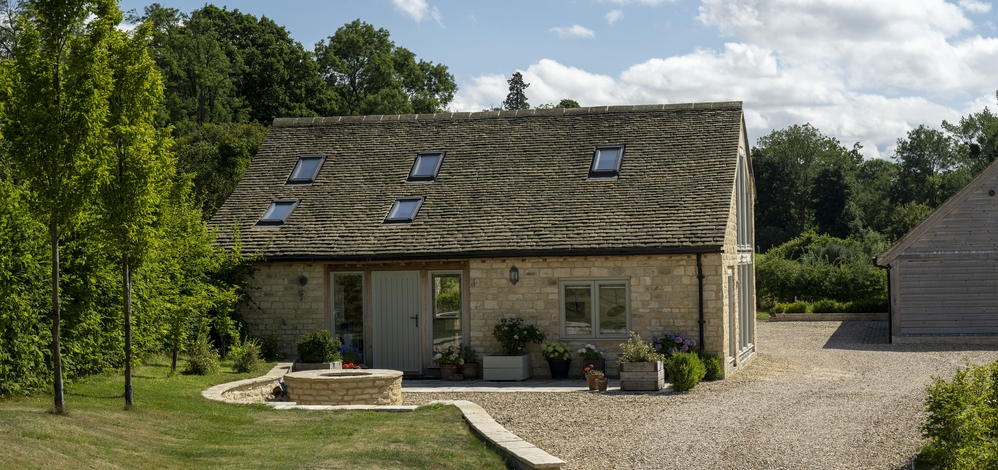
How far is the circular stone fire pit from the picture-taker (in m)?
15.2

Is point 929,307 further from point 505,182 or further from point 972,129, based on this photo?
point 972,129

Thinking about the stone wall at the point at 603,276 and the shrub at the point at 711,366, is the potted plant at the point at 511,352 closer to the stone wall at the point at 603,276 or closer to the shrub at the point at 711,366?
the stone wall at the point at 603,276

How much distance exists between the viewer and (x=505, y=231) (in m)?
20.1

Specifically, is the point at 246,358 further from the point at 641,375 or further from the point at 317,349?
the point at 641,375

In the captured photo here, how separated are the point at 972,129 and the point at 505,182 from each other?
66.7m

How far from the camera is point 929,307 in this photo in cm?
2577

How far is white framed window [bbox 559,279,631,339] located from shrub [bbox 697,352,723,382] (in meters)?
1.55

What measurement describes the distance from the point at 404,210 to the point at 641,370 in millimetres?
6974

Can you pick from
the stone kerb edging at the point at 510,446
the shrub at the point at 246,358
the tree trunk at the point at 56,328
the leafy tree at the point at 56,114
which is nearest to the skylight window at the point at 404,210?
the shrub at the point at 246,358

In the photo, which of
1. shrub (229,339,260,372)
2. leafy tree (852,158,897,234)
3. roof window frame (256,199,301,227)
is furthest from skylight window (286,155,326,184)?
leafy tree (852,158,897,234)

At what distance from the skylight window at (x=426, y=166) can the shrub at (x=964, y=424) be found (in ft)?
45.4

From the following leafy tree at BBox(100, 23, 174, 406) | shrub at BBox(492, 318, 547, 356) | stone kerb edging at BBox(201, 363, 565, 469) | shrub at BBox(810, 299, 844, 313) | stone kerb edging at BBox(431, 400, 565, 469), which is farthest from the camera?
shrub at BBox(810, 299, 844, 313)

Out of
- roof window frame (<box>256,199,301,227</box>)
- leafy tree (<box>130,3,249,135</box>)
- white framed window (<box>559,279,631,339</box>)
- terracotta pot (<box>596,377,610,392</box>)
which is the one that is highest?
leafy tree (<box>130,3,249,135</box>)

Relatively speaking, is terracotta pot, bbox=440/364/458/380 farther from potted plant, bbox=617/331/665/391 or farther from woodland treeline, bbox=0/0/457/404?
woodland treeline, bbox=0/0/457/404
